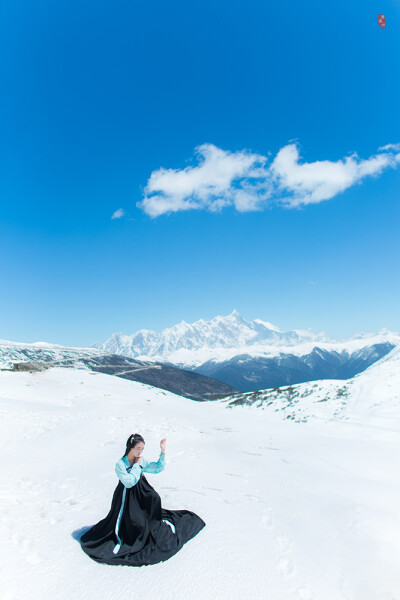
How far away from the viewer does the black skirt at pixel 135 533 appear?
558cm

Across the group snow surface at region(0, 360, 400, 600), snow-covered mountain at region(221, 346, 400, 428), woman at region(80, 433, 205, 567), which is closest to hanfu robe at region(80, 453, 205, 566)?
woman at region(80, 433, 205, 567)

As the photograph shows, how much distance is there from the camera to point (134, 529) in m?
5.92

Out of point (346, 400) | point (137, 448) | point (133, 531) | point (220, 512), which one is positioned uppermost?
point (137, 448)

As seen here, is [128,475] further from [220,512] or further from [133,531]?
[220,512]

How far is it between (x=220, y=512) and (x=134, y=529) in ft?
8.97

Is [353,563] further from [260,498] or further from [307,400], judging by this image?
[307,400]

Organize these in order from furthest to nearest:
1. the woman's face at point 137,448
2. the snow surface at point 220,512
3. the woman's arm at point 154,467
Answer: the woman's arm at point 154,467 → the woman's face at point 137,448 → the snow surface at point 220,512

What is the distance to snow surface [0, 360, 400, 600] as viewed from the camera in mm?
5016

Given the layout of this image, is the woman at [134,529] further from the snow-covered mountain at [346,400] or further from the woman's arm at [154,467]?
the snow-covered mountain at [346,400]

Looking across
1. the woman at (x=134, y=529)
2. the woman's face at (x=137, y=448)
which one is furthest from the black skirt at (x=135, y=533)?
the woman's face at (x=137, y=448)

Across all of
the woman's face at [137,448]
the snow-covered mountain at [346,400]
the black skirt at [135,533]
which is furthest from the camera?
the snow-covered mountain at [346,400]

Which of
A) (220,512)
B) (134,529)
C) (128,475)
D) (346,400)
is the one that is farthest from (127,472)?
(346,400)

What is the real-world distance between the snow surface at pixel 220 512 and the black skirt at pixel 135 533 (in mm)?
195

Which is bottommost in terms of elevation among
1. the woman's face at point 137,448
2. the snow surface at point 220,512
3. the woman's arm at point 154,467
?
the snow surface at point 220,512
